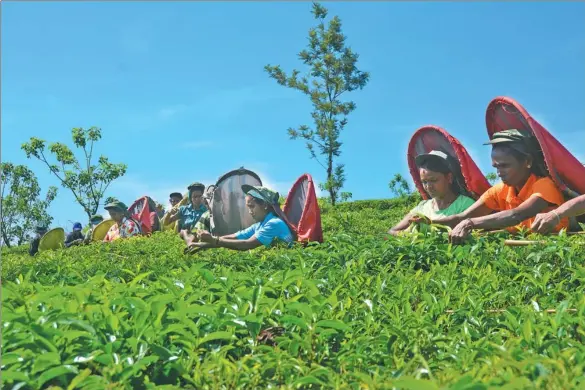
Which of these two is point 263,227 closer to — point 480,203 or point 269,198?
point 269,198

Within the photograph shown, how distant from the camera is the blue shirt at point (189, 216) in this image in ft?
38.4

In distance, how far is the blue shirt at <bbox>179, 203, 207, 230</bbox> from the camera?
11.7 meters

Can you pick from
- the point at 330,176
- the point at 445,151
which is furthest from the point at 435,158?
the point at 330,176

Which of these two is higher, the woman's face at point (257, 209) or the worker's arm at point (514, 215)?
the woman's face at point (257, 209)

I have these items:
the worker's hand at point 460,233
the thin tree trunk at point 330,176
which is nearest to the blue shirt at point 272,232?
the worker's hand at point 460,233

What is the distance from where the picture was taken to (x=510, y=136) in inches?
232

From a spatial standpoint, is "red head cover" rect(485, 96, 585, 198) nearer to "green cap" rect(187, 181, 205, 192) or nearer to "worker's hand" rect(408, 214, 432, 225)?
"worker's hand" rect(408, 214, 432, 225)

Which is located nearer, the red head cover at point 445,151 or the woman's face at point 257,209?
the red head cover at point 445,151

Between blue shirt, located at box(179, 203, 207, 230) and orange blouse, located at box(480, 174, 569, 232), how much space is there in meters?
6.39

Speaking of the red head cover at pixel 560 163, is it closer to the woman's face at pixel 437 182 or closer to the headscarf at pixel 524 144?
the headscarf at pixel 524 144

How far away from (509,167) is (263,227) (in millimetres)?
2523

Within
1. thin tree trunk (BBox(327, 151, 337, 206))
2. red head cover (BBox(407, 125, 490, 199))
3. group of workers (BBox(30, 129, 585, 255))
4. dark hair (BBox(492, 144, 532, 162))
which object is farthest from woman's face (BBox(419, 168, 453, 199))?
thin tree trunk (BBox(327, 151, 337, 206))

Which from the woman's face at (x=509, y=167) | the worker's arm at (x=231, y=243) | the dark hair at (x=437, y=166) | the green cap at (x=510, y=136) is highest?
the green cap at (x=510, y=136)

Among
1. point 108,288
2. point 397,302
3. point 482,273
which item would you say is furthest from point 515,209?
point 108,288
